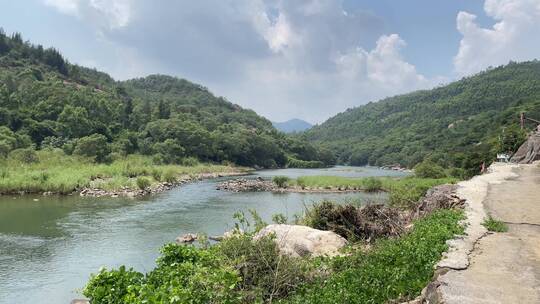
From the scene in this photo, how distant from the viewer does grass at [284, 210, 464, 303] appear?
716 cm

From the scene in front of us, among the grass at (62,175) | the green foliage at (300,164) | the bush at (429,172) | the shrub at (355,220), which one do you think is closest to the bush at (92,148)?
the grass at (62,175)

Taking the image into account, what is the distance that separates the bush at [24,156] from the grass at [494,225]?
52660 millimetres

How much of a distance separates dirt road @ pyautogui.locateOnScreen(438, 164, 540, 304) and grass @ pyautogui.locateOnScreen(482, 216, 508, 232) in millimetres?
160

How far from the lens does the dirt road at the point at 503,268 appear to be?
612 centimetres

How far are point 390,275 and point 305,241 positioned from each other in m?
4.99

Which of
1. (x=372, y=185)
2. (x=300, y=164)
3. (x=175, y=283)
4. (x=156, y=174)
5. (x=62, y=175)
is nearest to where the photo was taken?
(x=175, y=283)

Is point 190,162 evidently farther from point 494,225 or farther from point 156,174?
point 494,225

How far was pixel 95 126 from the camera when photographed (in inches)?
3199

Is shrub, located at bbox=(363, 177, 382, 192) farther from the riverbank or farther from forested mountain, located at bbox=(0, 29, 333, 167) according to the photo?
forested mountain, located at bbox=(0, 29, 333, 167)

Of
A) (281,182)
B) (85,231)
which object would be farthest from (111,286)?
(281,182)

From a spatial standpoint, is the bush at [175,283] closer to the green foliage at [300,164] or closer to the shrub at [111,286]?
the shrub at [111,286]

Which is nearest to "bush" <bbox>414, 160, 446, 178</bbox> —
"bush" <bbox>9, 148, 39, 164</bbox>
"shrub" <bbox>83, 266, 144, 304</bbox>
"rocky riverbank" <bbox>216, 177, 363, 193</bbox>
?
"rocky riverbank" <bbox>216, 177, 363, 193</bbox>

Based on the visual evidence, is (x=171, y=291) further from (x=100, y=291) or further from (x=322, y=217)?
(x=322, y=217)

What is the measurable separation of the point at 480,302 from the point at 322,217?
9.73 m
